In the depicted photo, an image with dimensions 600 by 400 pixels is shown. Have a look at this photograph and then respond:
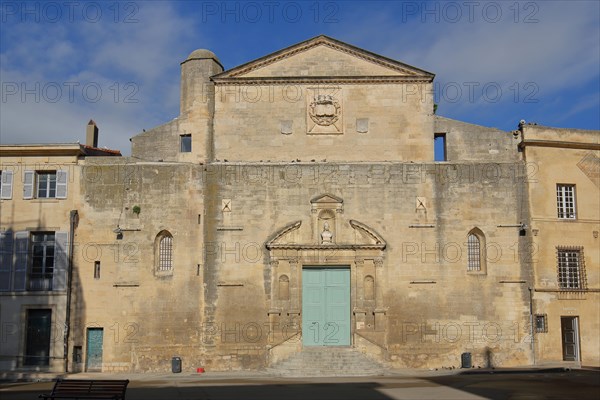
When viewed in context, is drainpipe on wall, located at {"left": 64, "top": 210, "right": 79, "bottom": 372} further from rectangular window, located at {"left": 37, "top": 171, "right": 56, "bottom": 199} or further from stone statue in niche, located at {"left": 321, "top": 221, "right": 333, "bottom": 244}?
stone statue in niche, located at {"left": 321, "top": 221, "right": 333, "bottom": 244}

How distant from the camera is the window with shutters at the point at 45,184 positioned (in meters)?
25.2

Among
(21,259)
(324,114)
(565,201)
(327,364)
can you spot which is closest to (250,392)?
(327,364)

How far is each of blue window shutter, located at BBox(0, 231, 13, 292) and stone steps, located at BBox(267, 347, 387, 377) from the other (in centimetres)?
978

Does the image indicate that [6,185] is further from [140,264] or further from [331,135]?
[331,135]

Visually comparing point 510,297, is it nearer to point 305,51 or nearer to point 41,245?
point 305,51

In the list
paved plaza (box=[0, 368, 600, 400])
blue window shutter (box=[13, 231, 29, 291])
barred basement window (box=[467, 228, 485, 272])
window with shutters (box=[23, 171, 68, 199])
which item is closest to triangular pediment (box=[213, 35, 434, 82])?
barred basement window (box=[467, 228, 485, 272])

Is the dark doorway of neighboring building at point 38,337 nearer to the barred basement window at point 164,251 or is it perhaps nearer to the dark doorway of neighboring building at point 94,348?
the dark doorway of neighboring building at point 94,348

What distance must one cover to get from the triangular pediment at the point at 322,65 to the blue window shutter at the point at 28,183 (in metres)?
7.53

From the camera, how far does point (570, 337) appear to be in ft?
81.0

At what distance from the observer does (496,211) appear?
2519 cm

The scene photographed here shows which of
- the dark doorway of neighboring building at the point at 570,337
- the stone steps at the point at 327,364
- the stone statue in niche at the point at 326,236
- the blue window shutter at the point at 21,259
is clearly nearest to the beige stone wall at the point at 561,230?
the dark doorway of neighboring building at the point at 570,337

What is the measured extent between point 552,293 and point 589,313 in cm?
148

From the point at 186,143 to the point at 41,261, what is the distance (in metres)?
6.71

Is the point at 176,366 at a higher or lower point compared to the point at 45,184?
lower
